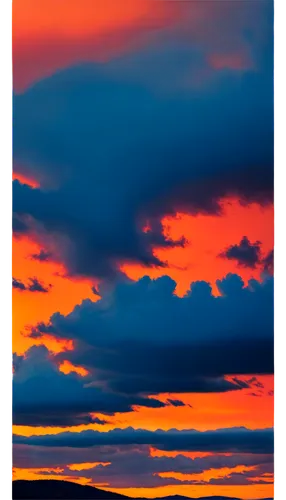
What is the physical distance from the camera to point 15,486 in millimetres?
10469
